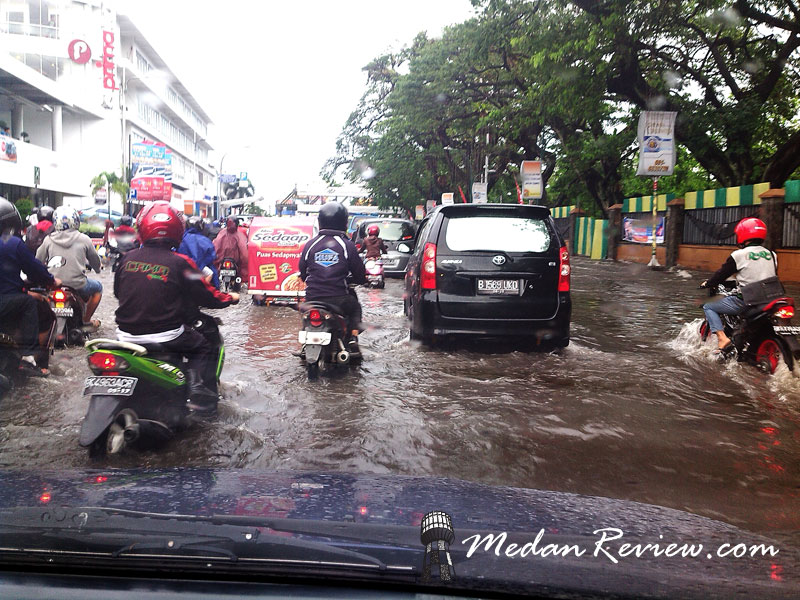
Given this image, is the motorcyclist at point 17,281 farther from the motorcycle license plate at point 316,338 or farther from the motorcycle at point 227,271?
the motorcycle at point 227,271

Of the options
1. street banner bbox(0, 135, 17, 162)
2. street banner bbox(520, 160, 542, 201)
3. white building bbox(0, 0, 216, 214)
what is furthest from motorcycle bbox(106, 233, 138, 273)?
street banner bbox(520, 160, 542, 201)

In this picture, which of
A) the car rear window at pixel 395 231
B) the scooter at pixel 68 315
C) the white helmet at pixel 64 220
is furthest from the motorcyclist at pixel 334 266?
the car rear window at pixel 395 231

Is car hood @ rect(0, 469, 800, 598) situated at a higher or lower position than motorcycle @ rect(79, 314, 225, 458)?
higher

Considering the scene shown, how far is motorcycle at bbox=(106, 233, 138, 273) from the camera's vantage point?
1099cm

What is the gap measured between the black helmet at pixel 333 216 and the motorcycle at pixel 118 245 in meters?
1.63

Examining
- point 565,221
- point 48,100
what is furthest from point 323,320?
point 48,100

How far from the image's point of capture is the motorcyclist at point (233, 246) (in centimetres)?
1326

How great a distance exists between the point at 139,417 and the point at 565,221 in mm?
35662

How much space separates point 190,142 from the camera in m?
80.3

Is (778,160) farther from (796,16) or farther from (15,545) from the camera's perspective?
(15,545)

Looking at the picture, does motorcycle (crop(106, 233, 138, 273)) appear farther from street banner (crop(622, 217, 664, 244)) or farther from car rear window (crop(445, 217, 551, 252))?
street banner (crop(622, 217, 664, 244))

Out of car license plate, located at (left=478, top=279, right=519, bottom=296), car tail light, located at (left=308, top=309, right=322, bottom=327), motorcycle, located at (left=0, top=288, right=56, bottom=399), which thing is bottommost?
motorcycle, located at (left=0, top=288, right=56, bottom=399)

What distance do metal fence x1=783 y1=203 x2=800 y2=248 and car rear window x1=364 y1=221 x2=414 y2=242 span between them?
8.52 metres

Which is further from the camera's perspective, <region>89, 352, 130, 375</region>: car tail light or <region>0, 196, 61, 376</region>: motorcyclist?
<region>0, 196, 61, 376</region>: motorcyclist
